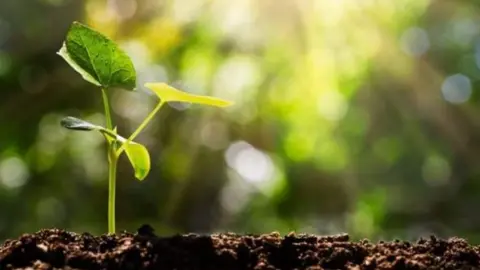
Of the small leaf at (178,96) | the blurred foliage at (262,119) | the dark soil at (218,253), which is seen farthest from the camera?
the blurred foliage at (262,119)

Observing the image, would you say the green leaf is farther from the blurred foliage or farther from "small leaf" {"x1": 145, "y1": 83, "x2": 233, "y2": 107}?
the blurred foliage

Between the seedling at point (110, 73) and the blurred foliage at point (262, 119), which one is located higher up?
the blurred foliage at point (262, 119)

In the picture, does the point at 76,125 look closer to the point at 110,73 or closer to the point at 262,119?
the point at 110,73

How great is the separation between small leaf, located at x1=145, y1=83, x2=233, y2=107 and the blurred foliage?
4.03m

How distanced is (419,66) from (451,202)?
1417 mm

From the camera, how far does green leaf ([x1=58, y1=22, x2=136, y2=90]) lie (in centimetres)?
66

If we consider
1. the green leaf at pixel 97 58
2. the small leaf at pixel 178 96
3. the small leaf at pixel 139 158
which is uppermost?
the green leaf at pixel 97 58

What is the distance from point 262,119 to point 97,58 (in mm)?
5082

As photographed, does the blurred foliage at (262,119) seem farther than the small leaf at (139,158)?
Yes

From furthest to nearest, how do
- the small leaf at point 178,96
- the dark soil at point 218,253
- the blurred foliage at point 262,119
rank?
1. the blurred foliage at point 262,119
2. the small leaf at point 178,96
3. the dark soil at point 218,253

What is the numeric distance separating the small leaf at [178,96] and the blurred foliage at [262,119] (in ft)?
13.2

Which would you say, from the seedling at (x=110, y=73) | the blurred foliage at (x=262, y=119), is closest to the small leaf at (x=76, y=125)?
the seedling at (x=110, y=73)

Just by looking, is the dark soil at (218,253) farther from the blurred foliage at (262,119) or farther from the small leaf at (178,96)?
the blurred foliage at (262,119)

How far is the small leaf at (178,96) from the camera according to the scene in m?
0.63
